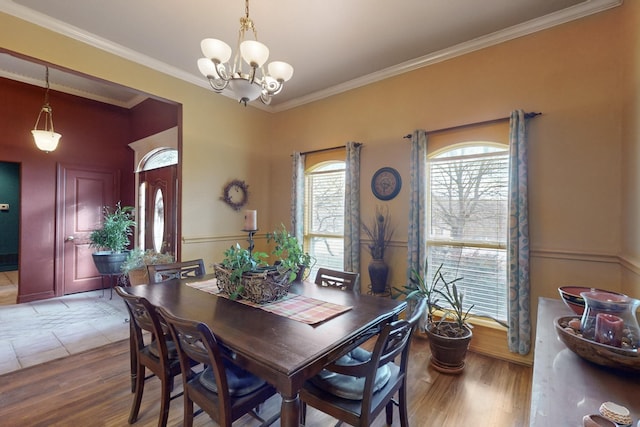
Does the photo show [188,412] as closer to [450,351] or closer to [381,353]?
[381,353]

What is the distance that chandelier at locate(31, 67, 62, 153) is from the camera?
12.1 feet

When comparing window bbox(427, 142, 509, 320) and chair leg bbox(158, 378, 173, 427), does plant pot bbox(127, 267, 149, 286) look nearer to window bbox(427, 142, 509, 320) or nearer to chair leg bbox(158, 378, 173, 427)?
chair leg bbox(158, 378, 173, 427)

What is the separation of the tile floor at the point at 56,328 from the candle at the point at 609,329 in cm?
398

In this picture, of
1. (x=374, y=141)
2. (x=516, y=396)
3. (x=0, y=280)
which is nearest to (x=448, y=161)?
(x=374, y=141)

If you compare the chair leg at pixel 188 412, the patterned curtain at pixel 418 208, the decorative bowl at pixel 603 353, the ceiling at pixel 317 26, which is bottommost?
the chair leg at pixel 188 412

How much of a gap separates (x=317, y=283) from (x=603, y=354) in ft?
5.94

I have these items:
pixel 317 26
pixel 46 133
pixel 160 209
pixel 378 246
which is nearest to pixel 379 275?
pixel 378 246

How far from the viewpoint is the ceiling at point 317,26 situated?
243 cm

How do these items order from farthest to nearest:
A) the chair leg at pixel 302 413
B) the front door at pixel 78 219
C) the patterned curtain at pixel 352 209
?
the front door at pixel 78 219, the patterned curtain at pixel 352 209, the chair leg at pixel 302 413

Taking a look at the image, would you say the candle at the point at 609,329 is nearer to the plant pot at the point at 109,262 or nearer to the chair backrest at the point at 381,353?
the chair backrest at the point at 381,353

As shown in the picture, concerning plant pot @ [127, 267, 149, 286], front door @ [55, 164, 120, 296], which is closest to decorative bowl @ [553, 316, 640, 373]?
plant pot @ [127, 267, 149, 286]

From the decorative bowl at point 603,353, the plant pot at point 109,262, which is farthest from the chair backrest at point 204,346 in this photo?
the plant pot at point 109,262

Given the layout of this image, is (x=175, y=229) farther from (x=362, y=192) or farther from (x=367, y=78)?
(x=367, y=78)

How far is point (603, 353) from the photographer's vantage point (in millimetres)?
988
